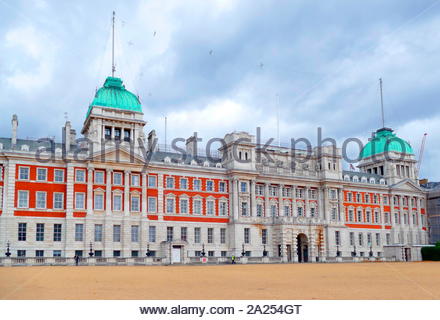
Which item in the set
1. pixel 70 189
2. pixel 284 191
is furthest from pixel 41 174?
pixel 284 191

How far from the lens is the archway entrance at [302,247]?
78825 millimetres

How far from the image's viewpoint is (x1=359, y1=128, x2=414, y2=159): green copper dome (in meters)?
99.7

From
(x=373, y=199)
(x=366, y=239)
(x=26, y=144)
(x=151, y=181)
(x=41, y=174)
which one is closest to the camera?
(x=41, y=174)

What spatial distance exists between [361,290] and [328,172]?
62350 mm

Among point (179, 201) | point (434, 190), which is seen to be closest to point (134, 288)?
point (179, 201)

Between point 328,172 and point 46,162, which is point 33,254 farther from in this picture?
point 328,172

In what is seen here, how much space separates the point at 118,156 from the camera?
67.8 meters

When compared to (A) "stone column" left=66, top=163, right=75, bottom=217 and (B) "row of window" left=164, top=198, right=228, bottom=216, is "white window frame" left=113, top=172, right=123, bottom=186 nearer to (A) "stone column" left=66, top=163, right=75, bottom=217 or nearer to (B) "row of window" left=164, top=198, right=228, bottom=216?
(A) "stone column" left=66, top=163, right=75, bottom=217

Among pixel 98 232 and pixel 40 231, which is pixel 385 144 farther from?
pixel 40 231

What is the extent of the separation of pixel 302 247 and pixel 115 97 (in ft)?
124

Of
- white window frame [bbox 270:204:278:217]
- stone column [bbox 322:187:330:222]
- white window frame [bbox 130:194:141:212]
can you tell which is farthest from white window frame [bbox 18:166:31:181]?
stone column [bbox 322:187:330:222]

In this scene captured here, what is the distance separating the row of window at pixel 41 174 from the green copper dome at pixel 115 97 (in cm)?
1103

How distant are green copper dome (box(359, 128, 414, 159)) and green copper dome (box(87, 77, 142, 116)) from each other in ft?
176

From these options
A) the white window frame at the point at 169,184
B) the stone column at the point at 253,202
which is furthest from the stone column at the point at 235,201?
the white window frame at the point at 169,184
